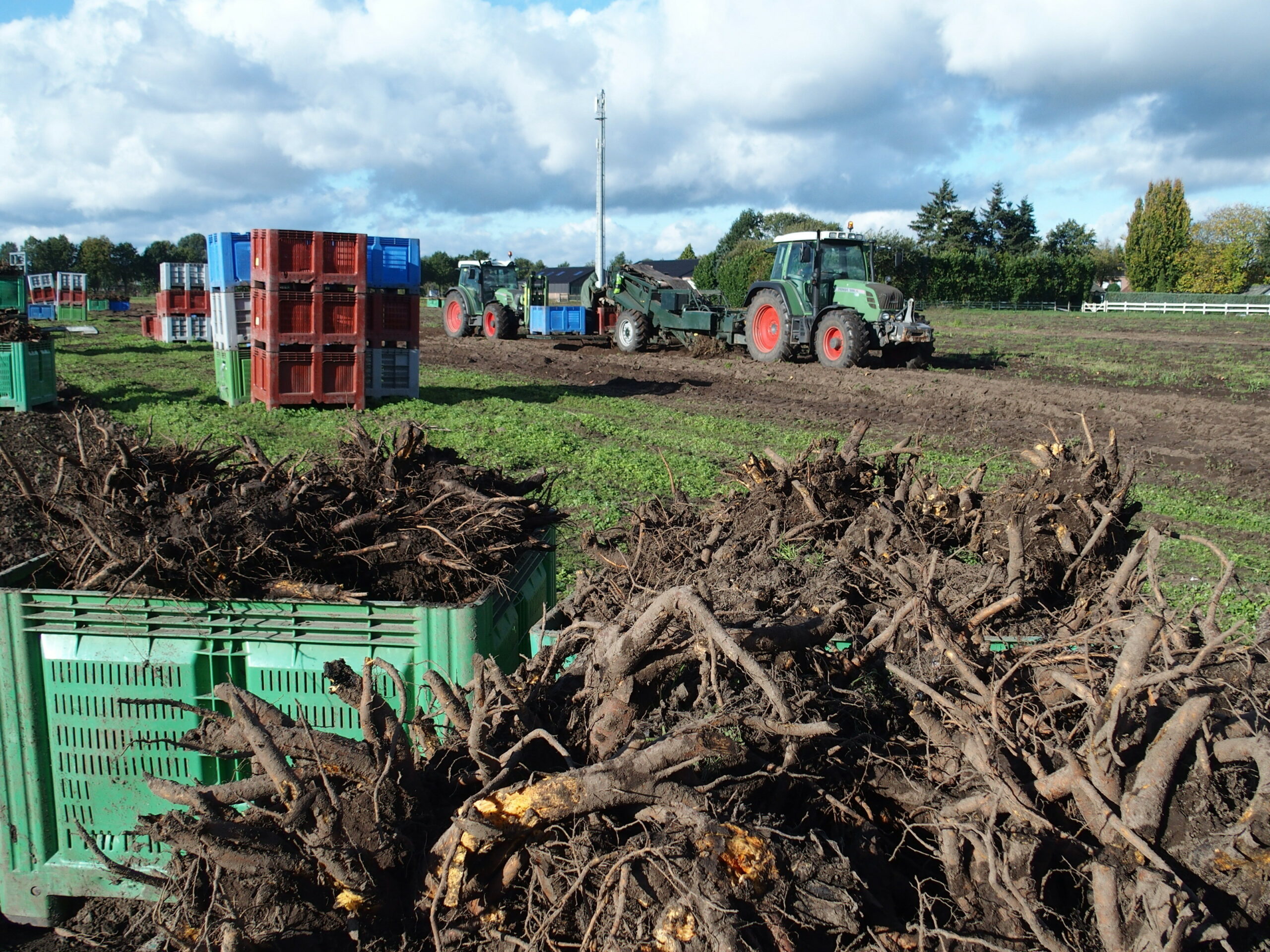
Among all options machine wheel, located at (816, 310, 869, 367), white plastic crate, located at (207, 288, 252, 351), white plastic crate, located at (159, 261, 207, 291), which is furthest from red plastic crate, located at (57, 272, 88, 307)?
machine wheel, located at (816, 310, 869, 367)

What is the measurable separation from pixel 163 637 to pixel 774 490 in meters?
2.73

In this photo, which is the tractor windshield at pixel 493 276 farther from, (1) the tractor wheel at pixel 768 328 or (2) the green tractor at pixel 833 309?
(2) the green tractor at pixel 833 309

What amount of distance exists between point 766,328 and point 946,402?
5471 millimetres

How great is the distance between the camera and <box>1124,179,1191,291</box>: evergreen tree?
67000 millimetres

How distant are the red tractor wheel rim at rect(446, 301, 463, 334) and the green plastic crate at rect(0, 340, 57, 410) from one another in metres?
13.7

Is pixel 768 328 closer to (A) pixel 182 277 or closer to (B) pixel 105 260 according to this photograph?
(A) pixel 182 277

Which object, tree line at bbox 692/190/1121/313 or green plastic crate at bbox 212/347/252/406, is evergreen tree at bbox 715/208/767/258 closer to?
tree line at bbox 692/190/1121/313

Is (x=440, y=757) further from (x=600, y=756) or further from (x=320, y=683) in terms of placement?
(x=320, y=683)

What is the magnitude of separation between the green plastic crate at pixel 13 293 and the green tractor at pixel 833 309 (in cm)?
1219

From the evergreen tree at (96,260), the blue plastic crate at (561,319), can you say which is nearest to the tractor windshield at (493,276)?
the blue plastic crate at (561,319)

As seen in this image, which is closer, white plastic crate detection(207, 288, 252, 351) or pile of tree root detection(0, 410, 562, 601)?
pile of tree root detection(0, 410, 562, 601)

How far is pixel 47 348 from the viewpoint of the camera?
11961mm

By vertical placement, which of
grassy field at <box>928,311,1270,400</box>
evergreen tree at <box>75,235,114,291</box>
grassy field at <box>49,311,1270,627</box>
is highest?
evergreen tree at <box>75,235,114,291</box>

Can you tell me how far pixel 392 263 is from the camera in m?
11.5
